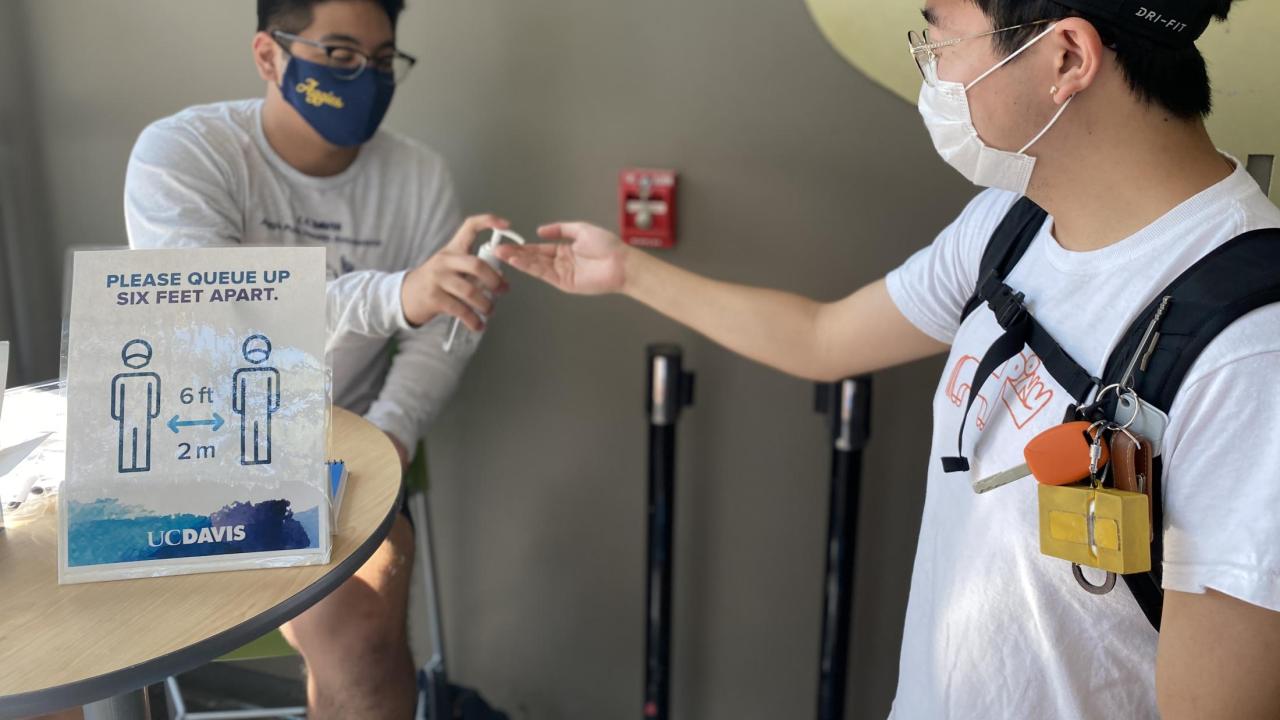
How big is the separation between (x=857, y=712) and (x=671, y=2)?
1466 mm

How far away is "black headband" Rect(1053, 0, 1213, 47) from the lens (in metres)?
0.89

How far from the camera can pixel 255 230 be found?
1.79 metres

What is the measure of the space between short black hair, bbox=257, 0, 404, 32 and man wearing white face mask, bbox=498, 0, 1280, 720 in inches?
40.4

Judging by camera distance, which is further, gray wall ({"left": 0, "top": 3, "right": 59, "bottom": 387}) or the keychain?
gray wall ({"left": 0, "top": 3, "right": 59, "bottom": 387})

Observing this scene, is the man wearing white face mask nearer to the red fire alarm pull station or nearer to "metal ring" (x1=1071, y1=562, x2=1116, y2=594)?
"metal ring" (x1=1071, y1=562, x2=1116, y2=594)

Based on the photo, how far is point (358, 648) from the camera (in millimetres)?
1522

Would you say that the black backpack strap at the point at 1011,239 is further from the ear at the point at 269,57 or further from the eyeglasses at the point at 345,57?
the ear at the point at 269,57

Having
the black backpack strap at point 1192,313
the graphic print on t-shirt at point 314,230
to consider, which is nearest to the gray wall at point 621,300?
the graphic print on t-shirt at point 314,230

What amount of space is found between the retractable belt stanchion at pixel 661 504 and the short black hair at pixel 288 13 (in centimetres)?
79

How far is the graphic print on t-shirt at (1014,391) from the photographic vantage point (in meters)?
0.99

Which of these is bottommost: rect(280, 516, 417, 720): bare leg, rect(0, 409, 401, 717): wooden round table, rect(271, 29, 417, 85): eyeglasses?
rect(280, 516, 417, 720): bare leg

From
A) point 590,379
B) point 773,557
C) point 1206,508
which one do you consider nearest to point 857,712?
point 773,557

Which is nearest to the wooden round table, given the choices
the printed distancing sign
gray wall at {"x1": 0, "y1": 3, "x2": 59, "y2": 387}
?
the printed distancing sign

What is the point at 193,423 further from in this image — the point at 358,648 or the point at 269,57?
the point at 269,57
